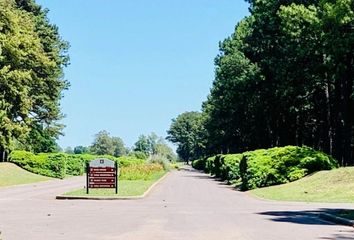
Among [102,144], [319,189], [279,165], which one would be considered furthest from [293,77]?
[102,144]

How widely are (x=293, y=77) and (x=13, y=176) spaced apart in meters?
25.5

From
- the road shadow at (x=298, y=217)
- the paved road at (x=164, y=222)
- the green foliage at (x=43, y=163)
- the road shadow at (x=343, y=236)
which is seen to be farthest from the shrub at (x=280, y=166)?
the green foliage at (x=43, y=163)

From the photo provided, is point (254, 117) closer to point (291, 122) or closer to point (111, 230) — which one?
point (291, 122)

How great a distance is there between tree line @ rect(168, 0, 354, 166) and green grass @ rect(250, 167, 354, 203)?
10.2 metres

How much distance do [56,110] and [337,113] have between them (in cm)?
3829

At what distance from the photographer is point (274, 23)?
50.9 m

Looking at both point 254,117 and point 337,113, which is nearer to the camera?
point 337,113

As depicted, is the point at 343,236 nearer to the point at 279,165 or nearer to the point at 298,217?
the point at 298,217

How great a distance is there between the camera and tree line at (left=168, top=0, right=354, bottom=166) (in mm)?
41231

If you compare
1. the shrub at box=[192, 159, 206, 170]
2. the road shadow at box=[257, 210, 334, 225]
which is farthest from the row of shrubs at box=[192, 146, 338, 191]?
the shrub at box=[192, 159, 206, 170]

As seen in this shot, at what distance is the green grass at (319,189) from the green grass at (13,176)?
71.4ft

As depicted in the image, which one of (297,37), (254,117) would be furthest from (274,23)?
(254,117)

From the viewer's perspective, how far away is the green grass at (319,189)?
27391 mm

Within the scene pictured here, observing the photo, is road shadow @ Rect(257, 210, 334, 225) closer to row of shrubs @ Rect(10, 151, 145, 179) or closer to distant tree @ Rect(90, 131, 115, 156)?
row of shrubs @ Rect(10, 151, 145, 179)
